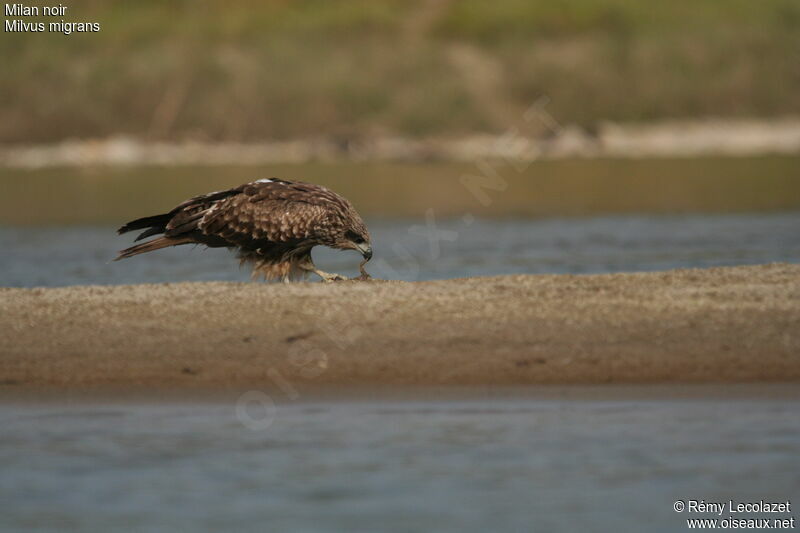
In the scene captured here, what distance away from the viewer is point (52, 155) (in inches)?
2717

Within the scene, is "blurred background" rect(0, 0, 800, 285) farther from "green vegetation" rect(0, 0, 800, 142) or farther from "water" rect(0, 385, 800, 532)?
"water" rect(0, 385, 800, 532)

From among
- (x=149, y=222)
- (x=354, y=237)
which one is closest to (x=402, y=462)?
(x=354, y=237)

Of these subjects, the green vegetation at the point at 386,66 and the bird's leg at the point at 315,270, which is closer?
the bird's leg at the point at 315,270

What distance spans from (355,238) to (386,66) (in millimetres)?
67482

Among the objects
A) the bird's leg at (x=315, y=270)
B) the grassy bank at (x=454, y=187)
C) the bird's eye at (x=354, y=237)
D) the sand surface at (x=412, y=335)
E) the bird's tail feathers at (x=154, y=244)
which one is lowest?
the sand surface at (x=412, y=335)

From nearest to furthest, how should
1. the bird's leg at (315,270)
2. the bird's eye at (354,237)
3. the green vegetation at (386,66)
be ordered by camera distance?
the bird's leg at (315,270) → the bird's eye at (354,237) → the green vegetation at (386,66)

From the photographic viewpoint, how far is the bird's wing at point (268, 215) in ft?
48.7

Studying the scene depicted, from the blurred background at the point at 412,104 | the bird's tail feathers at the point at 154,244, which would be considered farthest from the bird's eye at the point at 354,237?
the blurred background at the point at 412,104

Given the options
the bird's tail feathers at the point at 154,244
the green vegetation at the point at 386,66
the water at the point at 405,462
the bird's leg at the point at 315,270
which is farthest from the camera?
the green vegetation at the point at 386,66

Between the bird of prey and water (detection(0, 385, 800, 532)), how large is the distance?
11.0ft

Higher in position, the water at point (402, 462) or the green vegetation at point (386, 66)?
the green vegetation at point (386, 66)

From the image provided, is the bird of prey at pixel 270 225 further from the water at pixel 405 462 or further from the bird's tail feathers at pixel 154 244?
the water at pixel 405 462

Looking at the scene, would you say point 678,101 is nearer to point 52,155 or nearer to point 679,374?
point 52,155

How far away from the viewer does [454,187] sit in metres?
44.4
